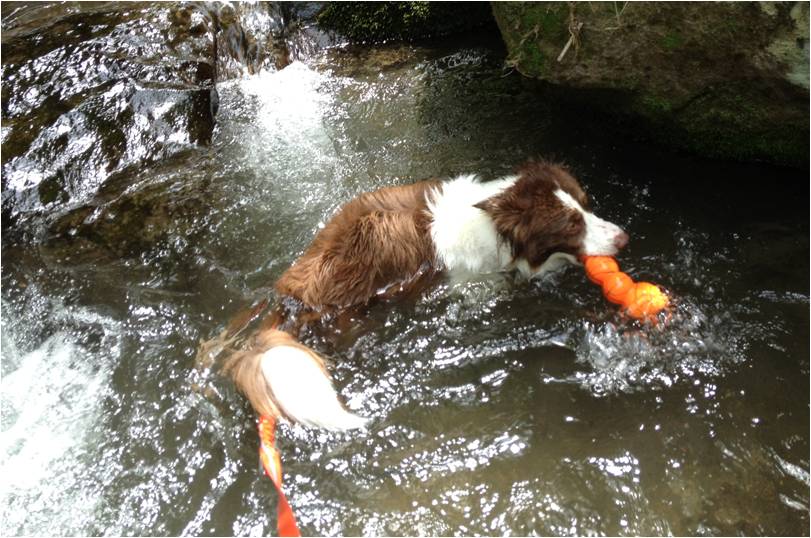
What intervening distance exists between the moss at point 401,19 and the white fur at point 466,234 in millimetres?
3647

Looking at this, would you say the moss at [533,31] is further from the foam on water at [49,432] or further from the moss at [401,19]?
the foam on water at [49,432]

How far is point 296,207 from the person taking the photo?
178 inches

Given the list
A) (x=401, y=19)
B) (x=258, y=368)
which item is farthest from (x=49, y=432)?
(x=401, y=19)

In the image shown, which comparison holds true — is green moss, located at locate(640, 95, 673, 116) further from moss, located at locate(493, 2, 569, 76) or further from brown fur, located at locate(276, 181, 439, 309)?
brown fur, located at locate(276, 181, 439, 309)

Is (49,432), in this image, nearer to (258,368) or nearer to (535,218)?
(258,368)

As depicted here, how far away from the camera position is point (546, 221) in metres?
3.37

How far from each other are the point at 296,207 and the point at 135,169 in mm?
1490

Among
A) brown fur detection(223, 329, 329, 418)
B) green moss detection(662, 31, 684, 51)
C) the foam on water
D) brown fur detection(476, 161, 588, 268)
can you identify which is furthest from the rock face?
the foam on water

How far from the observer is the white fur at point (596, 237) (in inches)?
134

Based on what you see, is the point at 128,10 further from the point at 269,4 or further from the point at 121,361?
the point at 121,361

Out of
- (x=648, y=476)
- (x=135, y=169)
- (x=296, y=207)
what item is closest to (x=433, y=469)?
(x=648, y=476)

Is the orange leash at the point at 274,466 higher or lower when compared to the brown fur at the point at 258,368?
lower

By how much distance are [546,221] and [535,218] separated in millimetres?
64

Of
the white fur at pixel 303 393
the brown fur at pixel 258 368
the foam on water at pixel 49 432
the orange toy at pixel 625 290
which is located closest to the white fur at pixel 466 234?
the orange toy at pixel 625 290
